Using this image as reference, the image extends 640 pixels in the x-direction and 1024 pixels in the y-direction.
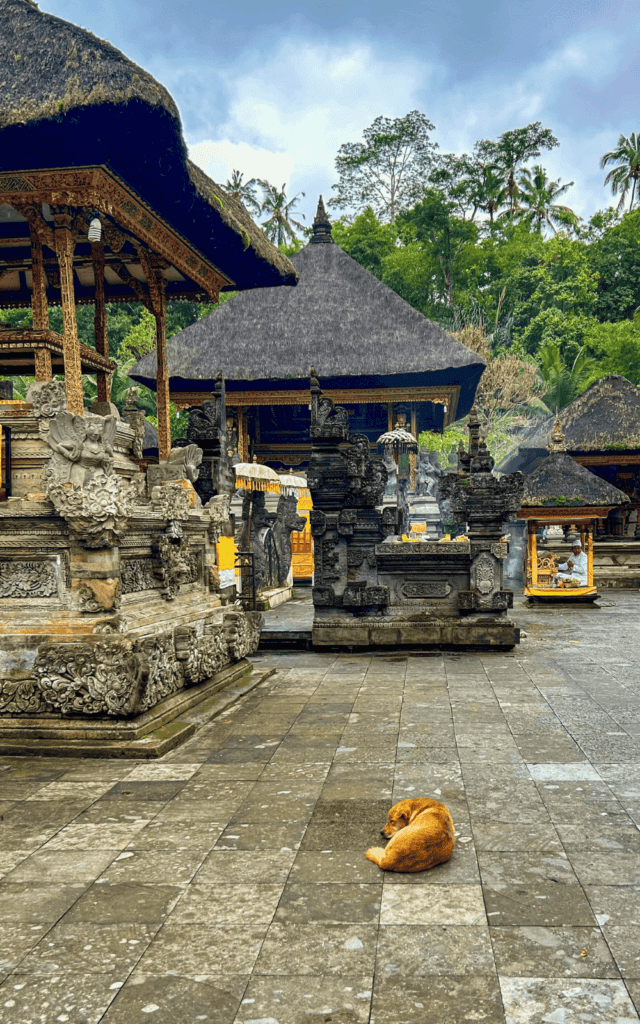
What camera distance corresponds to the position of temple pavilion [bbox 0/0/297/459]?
20.1ft

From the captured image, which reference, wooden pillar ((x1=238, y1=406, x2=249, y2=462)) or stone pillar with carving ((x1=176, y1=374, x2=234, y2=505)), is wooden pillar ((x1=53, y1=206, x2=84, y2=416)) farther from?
wooden pillar ((x1=238, y1=406, x2=249, y2=462))

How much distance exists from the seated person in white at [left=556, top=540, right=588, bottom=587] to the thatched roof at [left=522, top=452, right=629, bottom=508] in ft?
3.30

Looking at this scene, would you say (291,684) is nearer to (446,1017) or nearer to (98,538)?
(98,538)

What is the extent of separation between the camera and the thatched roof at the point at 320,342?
22.6m

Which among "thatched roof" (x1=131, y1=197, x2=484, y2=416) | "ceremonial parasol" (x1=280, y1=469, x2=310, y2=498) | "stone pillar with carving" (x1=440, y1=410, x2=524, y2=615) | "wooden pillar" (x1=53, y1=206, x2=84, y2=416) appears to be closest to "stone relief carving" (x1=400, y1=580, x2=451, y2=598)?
"stone pillar with carving" (x1=440, y1=410, x2=524, y2=615)

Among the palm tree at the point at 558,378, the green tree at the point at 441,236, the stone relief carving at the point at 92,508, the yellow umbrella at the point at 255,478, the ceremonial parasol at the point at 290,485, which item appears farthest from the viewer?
the green tree at the point at 441,236

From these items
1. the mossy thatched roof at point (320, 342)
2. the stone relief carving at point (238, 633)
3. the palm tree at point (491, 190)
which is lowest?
the stone relief carving at point (238, 633)

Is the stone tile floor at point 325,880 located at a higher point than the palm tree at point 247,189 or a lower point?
lower

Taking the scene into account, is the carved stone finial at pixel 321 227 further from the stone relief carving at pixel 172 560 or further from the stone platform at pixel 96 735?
the stone platform at pixel 96 735

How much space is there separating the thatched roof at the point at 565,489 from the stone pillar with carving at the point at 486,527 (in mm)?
5125

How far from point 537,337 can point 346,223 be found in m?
15.7

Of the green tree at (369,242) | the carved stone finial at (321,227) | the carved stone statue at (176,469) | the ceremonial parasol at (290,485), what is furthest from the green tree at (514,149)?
the carved stone statue at (176,469)

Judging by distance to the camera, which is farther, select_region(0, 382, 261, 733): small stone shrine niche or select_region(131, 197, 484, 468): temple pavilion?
select_region(131, 197, 484, 468): temple pavilion

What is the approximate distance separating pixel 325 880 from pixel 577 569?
13462mm
